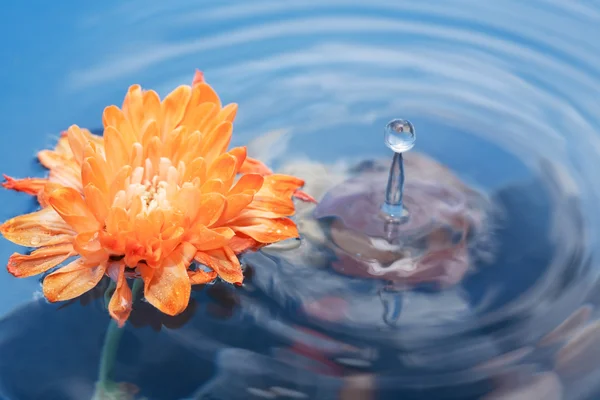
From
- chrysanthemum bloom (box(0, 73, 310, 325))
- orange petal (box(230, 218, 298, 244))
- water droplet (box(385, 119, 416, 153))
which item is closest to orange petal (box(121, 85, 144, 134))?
chrysanthemum bloom (box(0, 73, 310, 325))

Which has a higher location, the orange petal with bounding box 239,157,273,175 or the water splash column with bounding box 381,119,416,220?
the water splash column with bounding box 381,119,416,220

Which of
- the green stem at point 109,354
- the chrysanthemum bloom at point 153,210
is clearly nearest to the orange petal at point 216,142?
the chrysanthemum bloom at point 153,210

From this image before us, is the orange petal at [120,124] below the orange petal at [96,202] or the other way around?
the other way around

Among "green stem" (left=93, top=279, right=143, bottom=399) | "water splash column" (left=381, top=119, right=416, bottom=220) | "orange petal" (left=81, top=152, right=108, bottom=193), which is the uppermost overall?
"water splash column" (left=381, top=119, right=416, bottom=220)

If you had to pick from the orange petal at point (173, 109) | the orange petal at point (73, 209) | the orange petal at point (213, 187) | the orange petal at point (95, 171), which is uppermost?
the orange petal at point (173, 109)

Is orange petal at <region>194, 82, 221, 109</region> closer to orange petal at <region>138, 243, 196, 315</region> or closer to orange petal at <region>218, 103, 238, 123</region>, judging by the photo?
orange petal at <region>218, 103, 238, 123</region>

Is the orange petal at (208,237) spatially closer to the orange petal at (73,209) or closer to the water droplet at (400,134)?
the orange petal at (73,209)

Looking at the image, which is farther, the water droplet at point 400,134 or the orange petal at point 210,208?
the water droplet at point 400,134
